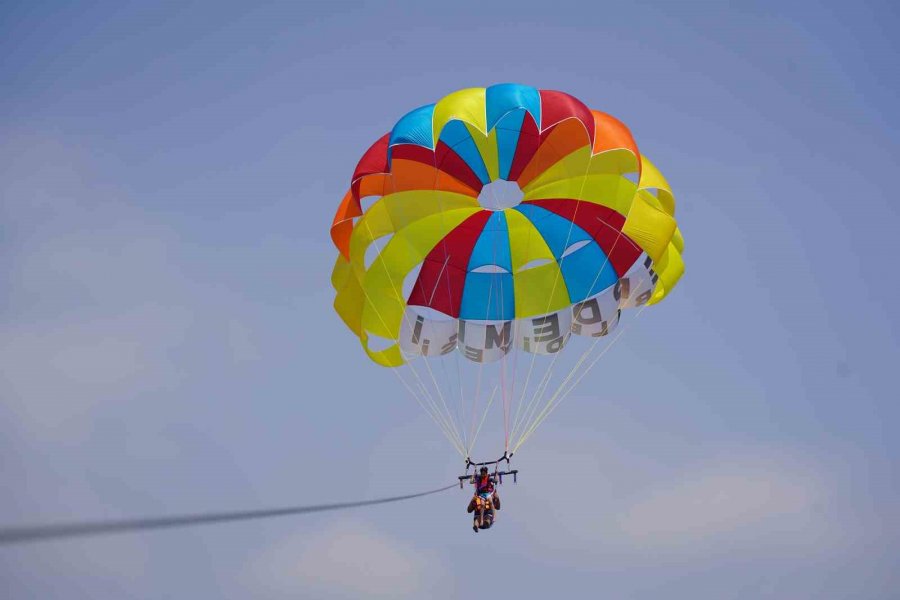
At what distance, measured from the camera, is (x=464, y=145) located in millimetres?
15680

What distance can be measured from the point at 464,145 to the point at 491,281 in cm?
241

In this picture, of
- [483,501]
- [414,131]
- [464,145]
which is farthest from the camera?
[464,145]

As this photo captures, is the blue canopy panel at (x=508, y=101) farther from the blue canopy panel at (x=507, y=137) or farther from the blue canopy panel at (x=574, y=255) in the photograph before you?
the blue canopy panel at (x=574, y=255)

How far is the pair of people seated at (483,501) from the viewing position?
582 inches

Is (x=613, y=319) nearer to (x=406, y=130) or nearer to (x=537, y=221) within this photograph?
(x=537, y=221)

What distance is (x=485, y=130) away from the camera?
49.9 feet

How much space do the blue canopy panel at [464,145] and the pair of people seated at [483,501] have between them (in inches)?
180

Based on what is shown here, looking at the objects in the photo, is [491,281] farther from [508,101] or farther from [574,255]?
[508,101]

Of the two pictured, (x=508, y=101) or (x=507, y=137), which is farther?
(x=507, y=137)

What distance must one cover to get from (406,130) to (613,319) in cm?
468

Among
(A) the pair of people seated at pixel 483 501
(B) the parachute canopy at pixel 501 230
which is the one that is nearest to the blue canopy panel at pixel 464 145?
(B) the parachute canopy at pixel 501 230

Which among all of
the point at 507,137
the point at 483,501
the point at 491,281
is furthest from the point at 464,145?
the point at 483,501

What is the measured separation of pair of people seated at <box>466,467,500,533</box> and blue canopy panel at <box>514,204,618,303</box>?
3.55 metres

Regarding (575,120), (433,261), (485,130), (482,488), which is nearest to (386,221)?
(433,261)
